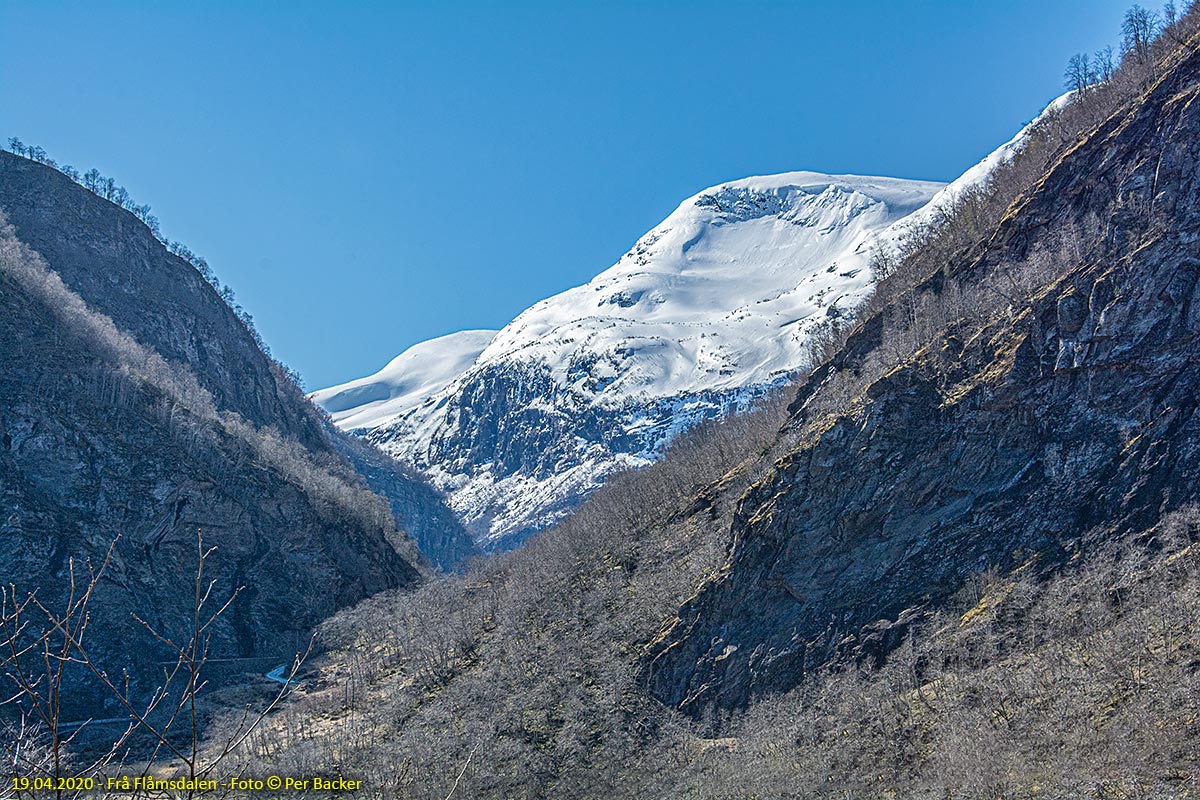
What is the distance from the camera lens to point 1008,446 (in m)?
50.1

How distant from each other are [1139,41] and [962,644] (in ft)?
157

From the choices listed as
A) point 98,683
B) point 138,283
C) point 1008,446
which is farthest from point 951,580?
point 138,283

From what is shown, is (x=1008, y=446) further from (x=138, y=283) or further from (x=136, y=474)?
(x=138, y=283)

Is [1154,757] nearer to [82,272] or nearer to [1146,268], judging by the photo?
[1146,268]

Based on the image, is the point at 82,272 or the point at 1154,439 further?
the point at 82,272

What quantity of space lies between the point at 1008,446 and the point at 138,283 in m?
115

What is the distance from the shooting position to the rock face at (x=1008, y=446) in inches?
1795

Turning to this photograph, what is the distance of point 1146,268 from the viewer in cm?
4672

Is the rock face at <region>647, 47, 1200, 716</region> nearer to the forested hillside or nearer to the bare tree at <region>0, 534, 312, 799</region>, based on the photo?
the forested hillside

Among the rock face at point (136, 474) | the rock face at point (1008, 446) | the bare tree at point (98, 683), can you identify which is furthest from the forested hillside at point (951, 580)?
the rock face at point (136, 474)

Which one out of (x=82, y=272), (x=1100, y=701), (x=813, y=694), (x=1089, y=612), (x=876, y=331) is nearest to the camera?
(x=1100, y=701)

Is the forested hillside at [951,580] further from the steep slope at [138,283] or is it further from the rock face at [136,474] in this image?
the steep slope at [138,283]

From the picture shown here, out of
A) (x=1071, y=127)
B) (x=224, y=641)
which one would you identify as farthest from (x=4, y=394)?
(x=1071, y=127)

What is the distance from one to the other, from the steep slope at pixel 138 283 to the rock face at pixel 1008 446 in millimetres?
86637
